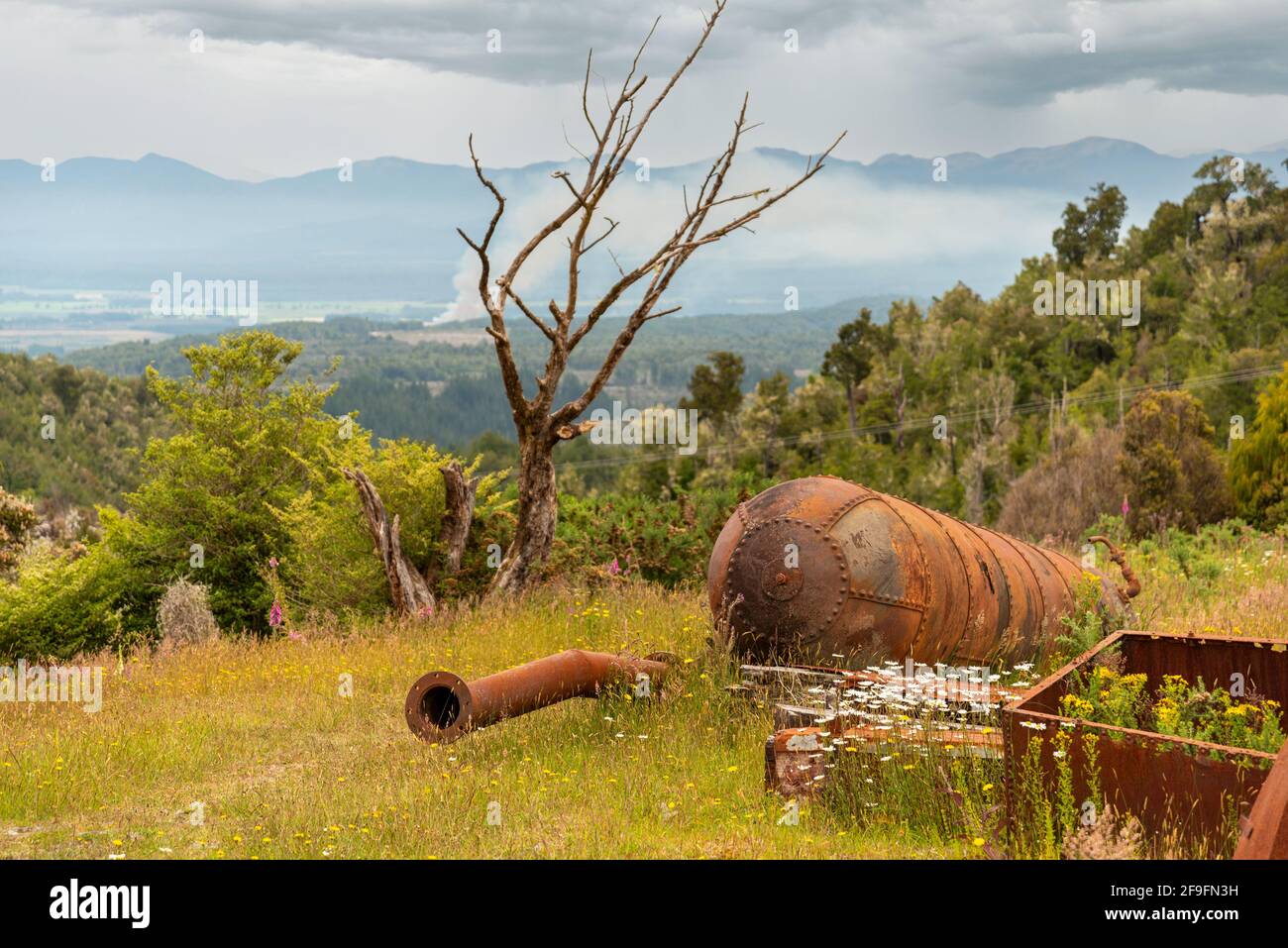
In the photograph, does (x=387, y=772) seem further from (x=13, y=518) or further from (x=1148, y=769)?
(x=13, y=518)

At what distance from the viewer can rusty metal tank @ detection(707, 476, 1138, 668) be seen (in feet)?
26.5

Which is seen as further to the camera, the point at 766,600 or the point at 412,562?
the point at 412,562

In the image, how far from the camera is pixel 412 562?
47.6 ft

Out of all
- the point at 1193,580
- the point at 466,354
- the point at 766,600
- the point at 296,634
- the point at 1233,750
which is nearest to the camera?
the point at 1233,750

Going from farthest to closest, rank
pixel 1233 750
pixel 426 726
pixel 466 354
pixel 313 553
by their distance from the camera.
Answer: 1. pixel 466 354
2. pixel 313 553
3. pixel 426 726
4. pixel 1233 750

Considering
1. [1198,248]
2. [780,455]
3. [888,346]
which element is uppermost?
[1198,248]

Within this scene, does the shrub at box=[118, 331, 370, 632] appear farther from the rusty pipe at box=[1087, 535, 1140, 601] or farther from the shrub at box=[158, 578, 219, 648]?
the rusty pipe at box=[1087, 535, 1140, 601]

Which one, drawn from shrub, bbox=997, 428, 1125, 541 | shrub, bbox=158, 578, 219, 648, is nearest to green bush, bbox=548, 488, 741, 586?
shrub, bbox=158, 578, 219, 648

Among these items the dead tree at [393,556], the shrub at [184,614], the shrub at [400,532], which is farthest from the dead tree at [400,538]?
the shrub at [184,614]

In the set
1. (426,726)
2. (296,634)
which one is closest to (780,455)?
(296,634)

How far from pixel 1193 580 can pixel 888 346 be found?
61.9m

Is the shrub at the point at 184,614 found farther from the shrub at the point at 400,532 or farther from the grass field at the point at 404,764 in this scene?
the grass field at the point at 404,764

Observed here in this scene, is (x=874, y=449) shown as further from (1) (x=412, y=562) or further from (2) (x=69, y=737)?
(2) (x=69, y=737)

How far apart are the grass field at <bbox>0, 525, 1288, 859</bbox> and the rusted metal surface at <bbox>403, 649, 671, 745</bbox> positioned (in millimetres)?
232
